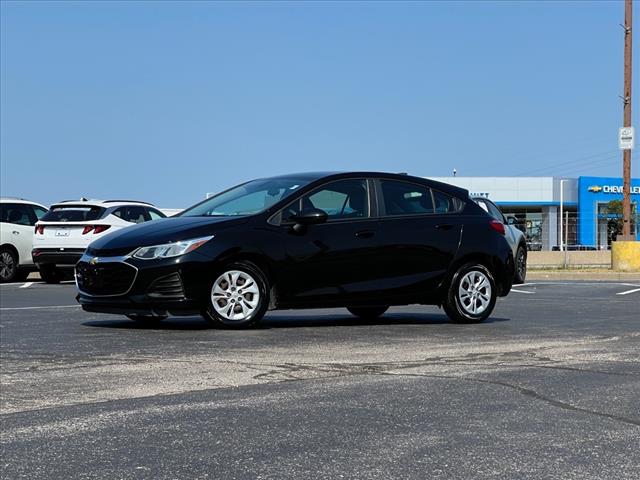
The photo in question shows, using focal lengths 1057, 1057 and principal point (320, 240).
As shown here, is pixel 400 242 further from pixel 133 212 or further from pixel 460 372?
pixel 133 212

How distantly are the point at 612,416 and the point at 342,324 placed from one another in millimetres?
5485

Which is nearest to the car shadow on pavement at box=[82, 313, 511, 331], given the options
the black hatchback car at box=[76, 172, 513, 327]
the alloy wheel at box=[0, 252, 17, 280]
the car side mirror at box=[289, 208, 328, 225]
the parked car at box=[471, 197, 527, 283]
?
the black hatchback car at box=[76, 172, 513, 327]

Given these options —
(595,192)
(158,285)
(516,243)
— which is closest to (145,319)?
(158,285)

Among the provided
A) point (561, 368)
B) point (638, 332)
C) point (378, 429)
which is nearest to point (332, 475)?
point (378, 429)

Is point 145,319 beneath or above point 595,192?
beneath

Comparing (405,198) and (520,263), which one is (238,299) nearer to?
(405,198)

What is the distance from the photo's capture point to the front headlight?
987 cm

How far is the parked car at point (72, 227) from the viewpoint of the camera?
19.6 m

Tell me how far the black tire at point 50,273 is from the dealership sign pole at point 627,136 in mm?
14378

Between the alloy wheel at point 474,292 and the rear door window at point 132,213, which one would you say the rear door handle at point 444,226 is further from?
the rear door window at point 132,213

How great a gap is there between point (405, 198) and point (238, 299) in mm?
2300

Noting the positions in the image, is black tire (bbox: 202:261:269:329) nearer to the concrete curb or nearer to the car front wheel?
the car front wheel

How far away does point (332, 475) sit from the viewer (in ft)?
14.4

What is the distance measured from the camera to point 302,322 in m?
11.2
